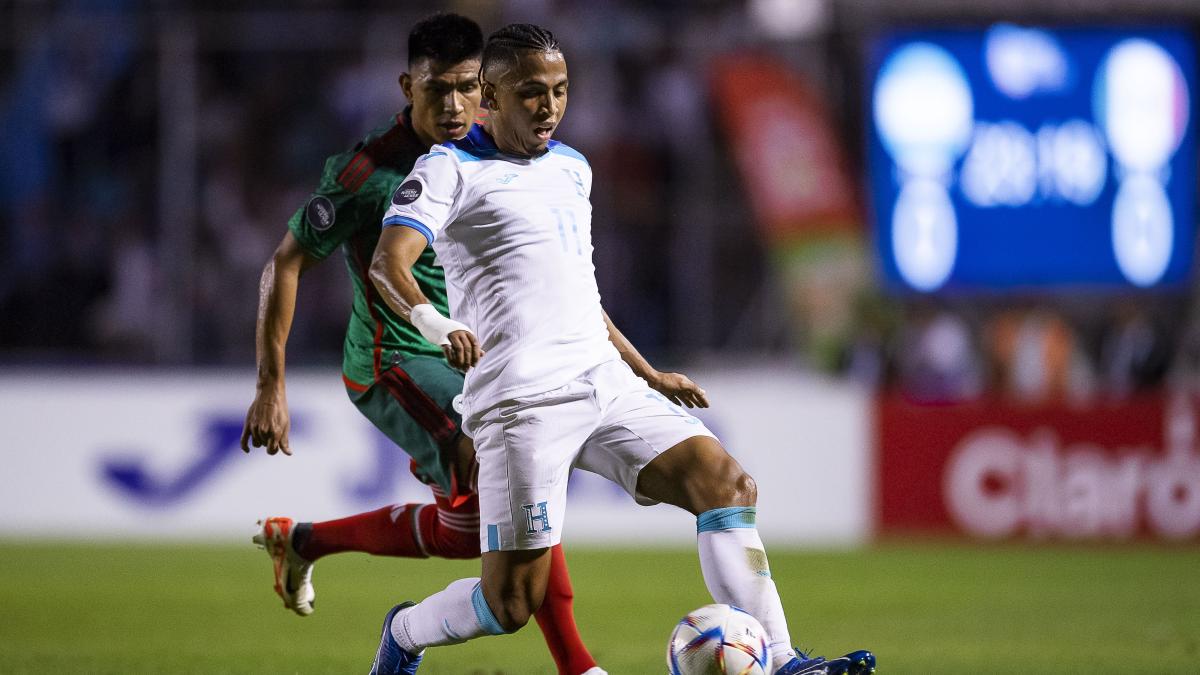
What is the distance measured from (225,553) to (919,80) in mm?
6454

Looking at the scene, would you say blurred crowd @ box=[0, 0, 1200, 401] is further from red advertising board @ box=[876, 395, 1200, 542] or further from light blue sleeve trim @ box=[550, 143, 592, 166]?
light blue sleeve trim @ box=[550, 143, 592, 166]

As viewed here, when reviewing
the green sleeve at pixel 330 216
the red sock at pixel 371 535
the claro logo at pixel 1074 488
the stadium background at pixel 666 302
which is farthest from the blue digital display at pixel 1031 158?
the green sleeve at pixel 330 216

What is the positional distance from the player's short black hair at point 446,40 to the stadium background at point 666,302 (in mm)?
6273

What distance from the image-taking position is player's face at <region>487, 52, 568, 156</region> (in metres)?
4.95

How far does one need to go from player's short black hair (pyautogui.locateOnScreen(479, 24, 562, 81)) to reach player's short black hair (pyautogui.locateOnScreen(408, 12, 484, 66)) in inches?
25.3

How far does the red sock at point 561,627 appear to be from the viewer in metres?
5.39

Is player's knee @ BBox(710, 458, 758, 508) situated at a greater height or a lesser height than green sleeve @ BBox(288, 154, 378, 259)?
lesser

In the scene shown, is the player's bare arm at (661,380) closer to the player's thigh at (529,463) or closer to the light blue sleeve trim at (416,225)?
the player's thigh at (529,463)

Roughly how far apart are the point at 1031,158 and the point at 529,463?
934 cm

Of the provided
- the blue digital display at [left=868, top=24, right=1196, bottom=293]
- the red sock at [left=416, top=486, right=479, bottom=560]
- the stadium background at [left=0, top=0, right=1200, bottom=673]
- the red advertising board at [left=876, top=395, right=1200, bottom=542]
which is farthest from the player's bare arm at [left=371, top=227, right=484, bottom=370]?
the blue digital display at [left=868, top=24, right=1196, bottom=293]

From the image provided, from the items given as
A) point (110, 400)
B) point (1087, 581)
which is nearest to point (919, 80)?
point (1087, 581)

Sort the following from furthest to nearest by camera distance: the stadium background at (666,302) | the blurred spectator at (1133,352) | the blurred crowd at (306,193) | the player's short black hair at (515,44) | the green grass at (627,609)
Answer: the blurred spectator at (1133,352) < the blurred crowd at (306,193) < the stadium background at (666,302) < the green grass at (627,609) < the player's short black hair at (515,44)

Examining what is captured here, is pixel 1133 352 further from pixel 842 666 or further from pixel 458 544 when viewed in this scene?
pixel 842 666

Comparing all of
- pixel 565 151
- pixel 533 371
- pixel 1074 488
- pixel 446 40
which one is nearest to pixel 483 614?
pixel 533 371
